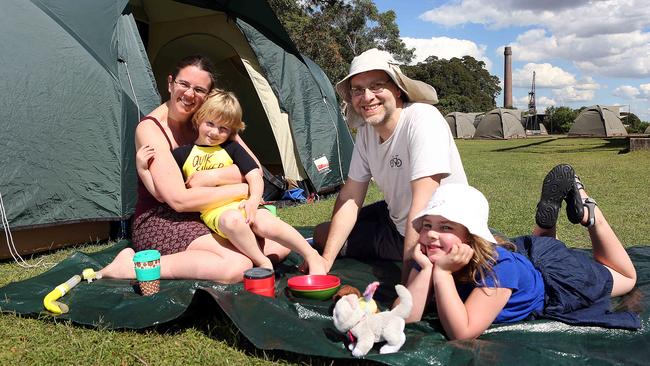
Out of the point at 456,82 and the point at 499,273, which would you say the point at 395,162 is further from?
the point at 456,82

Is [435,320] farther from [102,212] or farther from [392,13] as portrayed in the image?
[392,13]

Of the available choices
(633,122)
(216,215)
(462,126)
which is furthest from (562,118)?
(216,215)

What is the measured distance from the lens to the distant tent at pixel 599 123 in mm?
22500

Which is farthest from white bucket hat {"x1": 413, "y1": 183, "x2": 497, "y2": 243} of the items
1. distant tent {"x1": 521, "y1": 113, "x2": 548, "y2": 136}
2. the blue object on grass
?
distant tent {"x1": 521, "y1": 113, "x2": 548, "y2": 136}

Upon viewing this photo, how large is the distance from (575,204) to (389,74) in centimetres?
108

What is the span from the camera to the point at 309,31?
19.7 m

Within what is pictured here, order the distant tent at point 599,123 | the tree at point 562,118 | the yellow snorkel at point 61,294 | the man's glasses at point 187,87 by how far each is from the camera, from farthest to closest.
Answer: the tree at point 562,118
the distant tent at point 599,123
the man's glasses at point 187,87
the yellow snorkel at point 61,294

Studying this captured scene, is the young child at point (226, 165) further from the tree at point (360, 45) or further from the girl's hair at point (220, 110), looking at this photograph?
the tree at point (360, 45)

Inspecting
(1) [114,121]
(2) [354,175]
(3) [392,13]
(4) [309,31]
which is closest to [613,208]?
(2) [354,175]

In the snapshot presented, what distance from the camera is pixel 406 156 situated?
2680 mm

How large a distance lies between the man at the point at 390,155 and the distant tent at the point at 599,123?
72.4 feet

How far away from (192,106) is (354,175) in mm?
1011

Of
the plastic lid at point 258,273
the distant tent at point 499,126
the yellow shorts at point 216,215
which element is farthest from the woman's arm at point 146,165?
the distant tent at point 499,126

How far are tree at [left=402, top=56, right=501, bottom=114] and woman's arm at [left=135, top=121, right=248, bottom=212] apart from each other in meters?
47.6
